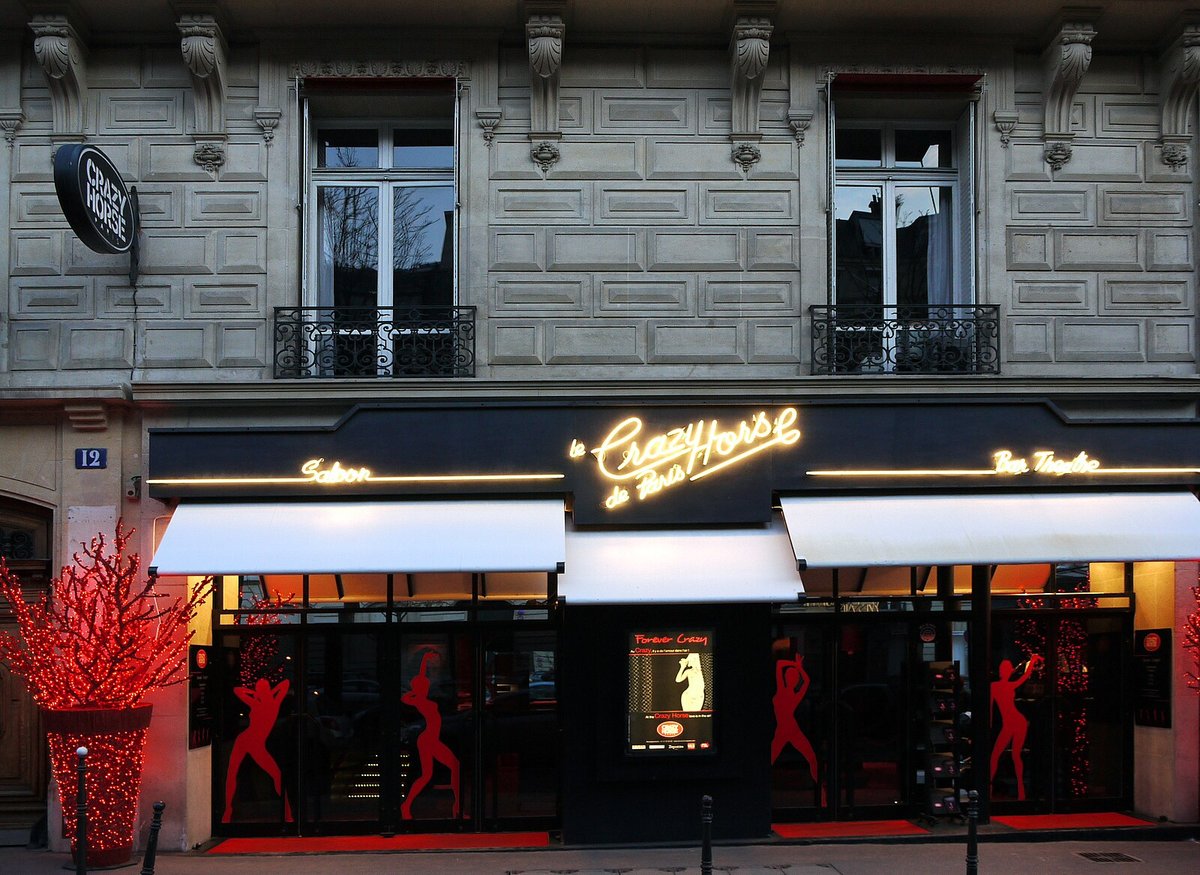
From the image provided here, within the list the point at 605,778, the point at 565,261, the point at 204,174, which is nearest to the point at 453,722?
the point at 605,778

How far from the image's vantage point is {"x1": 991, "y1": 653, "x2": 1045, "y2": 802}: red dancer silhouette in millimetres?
10883

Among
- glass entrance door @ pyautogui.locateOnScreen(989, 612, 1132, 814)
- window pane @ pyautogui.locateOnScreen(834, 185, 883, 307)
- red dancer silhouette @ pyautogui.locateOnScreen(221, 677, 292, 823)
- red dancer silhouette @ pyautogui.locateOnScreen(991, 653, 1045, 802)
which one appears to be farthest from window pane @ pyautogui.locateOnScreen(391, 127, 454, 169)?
red dancer silhouette @ pyautogui.locateOnScreen(991, 653, 1045, 802)

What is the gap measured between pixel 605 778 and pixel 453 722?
170 centimetres

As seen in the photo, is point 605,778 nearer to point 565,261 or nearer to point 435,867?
point 435,867

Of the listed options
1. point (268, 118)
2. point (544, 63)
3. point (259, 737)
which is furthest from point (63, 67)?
point (259, 737)

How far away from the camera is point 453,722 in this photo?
10.5 m

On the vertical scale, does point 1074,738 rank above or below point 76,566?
below

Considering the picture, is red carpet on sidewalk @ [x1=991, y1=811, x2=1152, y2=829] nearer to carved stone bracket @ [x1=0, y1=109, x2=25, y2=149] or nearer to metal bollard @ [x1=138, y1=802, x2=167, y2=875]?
metal bollard @ [x1=138, y1=802, x2=167, y2=875]

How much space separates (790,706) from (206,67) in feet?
28.8

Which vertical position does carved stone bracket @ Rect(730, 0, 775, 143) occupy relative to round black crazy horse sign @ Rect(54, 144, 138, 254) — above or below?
above

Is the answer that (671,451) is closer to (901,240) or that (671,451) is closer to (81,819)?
(901,240)

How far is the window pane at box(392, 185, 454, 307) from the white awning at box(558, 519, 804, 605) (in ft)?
9.88

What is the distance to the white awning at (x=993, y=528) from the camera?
9.43 meters

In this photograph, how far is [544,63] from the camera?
1020 centimetres
